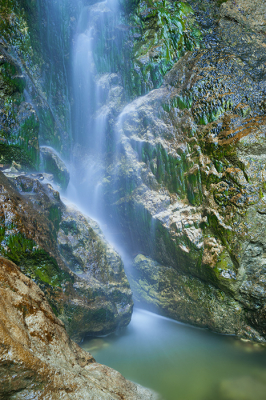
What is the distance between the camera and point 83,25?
8367mm

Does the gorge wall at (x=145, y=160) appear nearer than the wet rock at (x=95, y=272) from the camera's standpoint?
Yes

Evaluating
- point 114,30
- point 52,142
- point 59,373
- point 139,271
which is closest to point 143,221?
point 139,271

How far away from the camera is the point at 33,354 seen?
73.9 inches

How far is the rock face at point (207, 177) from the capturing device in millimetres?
4688

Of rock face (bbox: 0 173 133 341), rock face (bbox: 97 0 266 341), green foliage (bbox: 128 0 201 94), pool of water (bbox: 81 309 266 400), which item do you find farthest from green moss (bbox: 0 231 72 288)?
green foliage (bbox: 128 0 201 94)

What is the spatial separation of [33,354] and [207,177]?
4.47m

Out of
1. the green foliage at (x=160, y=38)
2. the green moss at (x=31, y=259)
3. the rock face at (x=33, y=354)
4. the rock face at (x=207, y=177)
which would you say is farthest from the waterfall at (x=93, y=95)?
the rock face at (x=33, y=354)

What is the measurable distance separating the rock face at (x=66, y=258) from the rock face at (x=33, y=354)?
46.8 inches

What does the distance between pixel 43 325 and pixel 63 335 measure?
51cm

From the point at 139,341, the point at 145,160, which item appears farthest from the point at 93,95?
the point at 139,341

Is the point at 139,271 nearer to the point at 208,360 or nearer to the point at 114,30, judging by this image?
the point at 208,360

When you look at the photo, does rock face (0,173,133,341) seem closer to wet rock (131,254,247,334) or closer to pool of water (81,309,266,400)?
pool of water (81,309,266,400)

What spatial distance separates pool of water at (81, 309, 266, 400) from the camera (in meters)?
3.60

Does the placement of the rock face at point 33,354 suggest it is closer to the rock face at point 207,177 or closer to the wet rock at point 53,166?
Result: the rock face at point 207,177
